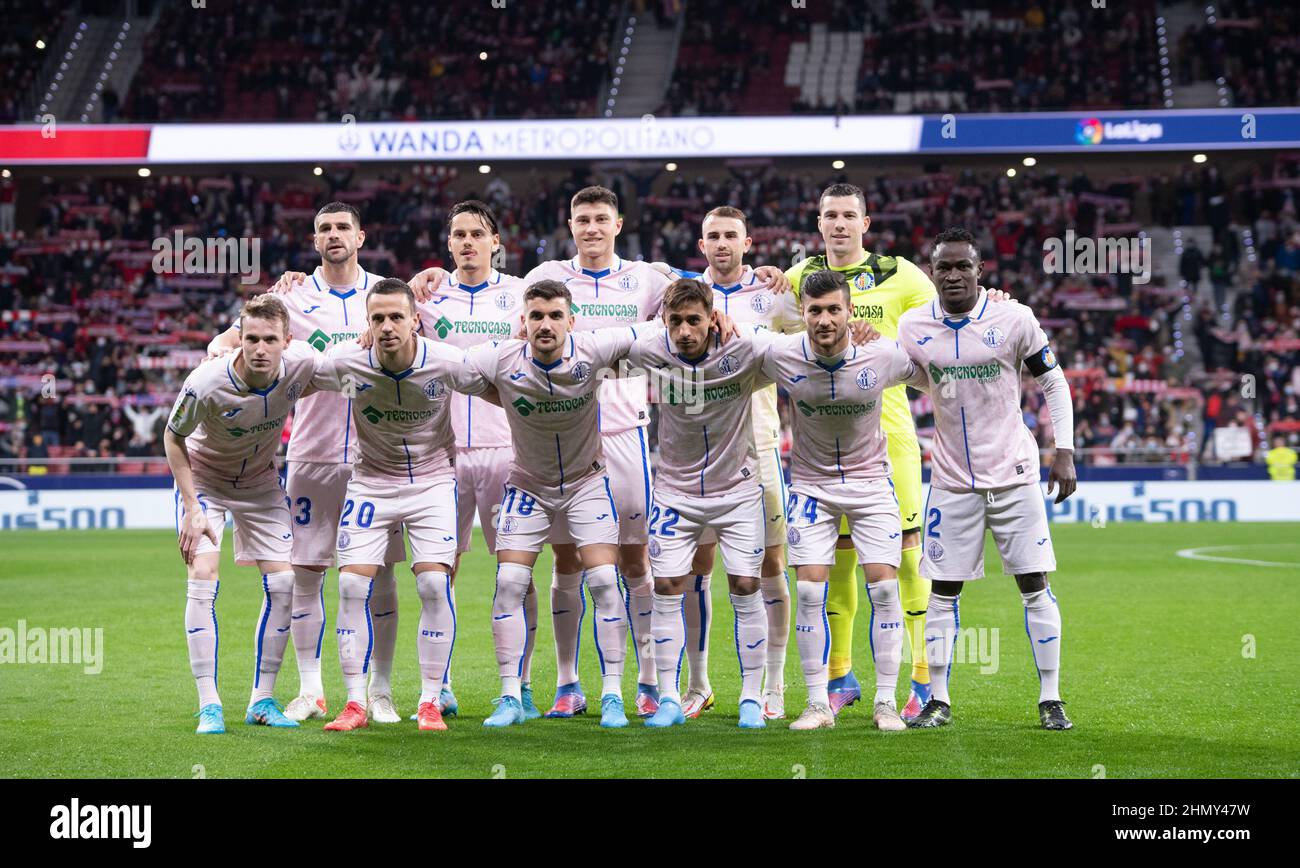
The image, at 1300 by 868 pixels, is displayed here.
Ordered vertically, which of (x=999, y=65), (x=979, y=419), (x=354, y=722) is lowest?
(x=354, y=722)

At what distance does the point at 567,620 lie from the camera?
741 cm

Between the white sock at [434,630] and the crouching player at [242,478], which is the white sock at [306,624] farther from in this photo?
the white sock at [434,630]

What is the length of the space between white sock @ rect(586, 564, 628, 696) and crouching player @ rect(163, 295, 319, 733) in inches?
62.1

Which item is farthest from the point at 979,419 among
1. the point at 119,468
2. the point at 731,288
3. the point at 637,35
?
the point at 637,35

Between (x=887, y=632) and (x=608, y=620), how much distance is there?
136 cm

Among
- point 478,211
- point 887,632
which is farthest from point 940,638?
point 478,211

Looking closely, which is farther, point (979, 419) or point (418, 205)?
point (418, 205)

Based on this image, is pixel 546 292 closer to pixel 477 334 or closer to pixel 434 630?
pixel 477 334

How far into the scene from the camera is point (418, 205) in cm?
3141

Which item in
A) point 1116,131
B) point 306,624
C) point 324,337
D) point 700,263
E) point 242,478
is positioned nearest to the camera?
point 242,478

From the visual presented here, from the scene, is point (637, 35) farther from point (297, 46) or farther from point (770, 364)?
point (770, 364)

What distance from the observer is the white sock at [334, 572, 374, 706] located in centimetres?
675

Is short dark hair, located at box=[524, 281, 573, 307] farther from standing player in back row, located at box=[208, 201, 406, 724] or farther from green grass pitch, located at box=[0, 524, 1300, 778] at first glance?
green grass pitch, located at box=[0, 524, 1300, 778]

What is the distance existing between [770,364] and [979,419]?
1065 millimetres
